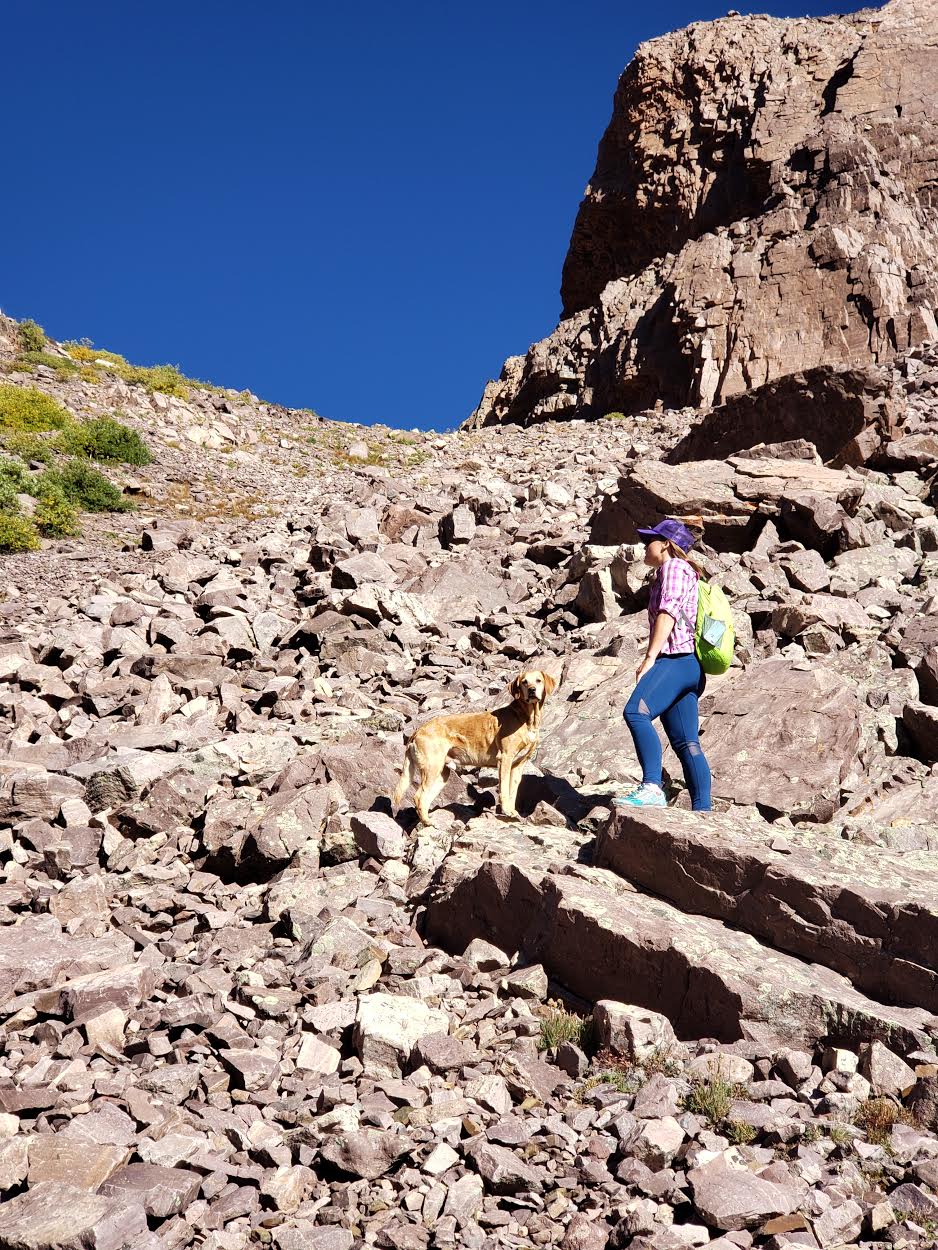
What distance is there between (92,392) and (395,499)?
1398cm

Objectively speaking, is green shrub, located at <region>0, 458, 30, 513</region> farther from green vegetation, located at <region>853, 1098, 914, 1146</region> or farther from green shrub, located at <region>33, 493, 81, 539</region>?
green vegetation, located at <region>853, 1098, 914, 1146</region>

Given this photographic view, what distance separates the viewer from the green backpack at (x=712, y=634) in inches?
248

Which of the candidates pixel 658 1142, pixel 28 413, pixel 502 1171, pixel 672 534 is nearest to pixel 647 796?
pixel 672 534

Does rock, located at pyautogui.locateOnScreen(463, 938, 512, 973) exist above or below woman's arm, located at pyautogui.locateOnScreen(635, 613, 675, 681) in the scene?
below

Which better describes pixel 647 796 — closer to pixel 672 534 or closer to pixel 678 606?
pixel 678 606

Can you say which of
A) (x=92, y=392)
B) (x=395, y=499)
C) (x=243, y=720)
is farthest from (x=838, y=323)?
(x=243, y=720)

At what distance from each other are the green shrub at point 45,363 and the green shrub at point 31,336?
942 mm

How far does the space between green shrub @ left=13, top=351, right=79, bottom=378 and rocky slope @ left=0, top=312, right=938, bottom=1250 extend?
19779 mm

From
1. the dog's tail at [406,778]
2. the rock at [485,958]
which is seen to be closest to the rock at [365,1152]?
the rock at [485,958]

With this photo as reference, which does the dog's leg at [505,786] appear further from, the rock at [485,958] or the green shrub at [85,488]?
the green shrub at [85,488]

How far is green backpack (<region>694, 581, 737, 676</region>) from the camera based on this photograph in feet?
20.7

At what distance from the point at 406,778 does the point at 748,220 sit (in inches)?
1762

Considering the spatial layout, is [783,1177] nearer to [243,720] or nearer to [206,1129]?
[206,1129]

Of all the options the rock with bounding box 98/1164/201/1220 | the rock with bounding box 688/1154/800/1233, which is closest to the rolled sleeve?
the rock with bounding box 688/1154/800/1233
